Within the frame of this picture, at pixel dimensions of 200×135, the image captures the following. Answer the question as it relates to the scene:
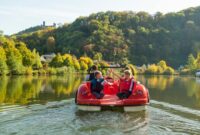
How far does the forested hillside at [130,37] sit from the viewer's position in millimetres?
144275

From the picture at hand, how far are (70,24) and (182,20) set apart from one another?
5267cm

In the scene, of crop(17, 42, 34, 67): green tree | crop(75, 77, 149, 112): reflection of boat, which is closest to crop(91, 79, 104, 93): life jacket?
crop(75, 77, 149, 112): reflection of boat

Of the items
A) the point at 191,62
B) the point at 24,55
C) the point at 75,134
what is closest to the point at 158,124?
the point at 75,134

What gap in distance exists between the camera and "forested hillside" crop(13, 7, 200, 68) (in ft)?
473

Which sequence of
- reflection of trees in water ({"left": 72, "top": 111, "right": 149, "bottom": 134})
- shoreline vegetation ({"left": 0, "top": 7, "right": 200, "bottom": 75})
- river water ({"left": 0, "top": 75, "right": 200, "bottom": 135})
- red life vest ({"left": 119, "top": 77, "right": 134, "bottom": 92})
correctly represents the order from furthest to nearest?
shoreline vegetation ({"left": 0, "top": 7, "right": 200, "bottom": 75}), red life vest ({"left": 119, "top": 77, "right": 134, "bottom": 92}), reflection of trees in water ({"left": 72, "top": 111, "right": 149, "bottom": 134}), river water ({"left": 0, "top": 75, "right": 200, "bottom": 135})

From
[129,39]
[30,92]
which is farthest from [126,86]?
[129,39]

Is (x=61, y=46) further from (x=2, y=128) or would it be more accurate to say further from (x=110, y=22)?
(x=2, y=128)

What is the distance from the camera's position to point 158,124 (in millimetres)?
12805

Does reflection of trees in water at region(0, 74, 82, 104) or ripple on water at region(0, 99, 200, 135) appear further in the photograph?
reflection of trees in water at region(0, 74, 82, 104)

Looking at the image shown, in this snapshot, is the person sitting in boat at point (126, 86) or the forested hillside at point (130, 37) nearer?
the person sitting in boat at point (126, 86)

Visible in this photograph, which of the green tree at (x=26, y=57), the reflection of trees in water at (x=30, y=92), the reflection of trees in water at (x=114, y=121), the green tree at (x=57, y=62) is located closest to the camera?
the reflection of trees in water at (x=114, y=121)

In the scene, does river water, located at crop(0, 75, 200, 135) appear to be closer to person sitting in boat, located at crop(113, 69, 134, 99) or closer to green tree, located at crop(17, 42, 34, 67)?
person sitting in boat, located at crop(113, 69, 134, 99)

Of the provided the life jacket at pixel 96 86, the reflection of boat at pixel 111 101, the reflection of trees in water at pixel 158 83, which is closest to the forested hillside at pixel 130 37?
Result: the reflection of trees in water at pixel 158 83

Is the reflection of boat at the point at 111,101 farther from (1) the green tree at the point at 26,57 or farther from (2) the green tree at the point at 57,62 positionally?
(2) the green tree at the point at 57,62
